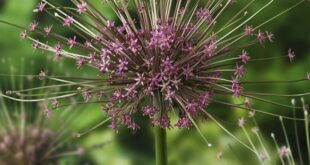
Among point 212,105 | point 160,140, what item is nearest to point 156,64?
point 160,140

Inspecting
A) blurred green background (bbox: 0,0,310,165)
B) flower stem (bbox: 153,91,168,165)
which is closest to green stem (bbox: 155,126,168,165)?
flower stem (bbox: 153,91,168,165)

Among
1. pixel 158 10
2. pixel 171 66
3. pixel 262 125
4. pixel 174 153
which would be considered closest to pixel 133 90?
pixel 171 66

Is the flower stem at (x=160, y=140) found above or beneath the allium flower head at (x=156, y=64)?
beneath

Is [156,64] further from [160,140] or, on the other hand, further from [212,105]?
[212,105]

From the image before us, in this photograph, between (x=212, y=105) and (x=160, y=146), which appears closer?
(x=160, y=146)

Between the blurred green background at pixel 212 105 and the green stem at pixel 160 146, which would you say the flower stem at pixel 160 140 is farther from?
the blurred green background at pixel 212 105

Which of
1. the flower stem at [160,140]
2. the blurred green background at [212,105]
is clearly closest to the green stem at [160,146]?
the flower stem at [160,140]

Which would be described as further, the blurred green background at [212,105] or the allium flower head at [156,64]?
the blurred green background at [212,105]

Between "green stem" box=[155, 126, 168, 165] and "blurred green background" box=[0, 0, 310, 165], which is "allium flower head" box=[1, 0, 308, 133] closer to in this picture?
"green stem" box=[155, 126, 168, 165]

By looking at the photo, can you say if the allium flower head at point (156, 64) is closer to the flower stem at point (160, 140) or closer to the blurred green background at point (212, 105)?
the flower stem at point (160, 140)
